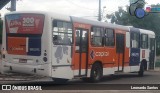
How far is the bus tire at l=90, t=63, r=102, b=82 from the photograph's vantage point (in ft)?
63.1

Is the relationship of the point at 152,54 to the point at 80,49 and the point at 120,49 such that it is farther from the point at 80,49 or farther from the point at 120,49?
the point at 80,49

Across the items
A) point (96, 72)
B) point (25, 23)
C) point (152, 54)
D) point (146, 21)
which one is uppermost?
point (146, 21)

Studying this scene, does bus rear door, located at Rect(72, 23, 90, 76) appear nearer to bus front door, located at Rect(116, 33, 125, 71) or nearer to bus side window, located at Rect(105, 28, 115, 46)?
bus side window, located at Rect(105, 28, 115, 46)

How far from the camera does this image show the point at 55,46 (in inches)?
649

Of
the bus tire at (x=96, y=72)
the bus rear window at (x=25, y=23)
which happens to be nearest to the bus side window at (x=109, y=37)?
the bus tire at (x=96, y=72)

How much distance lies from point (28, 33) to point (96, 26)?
169 inches

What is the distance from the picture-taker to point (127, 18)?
169 ft

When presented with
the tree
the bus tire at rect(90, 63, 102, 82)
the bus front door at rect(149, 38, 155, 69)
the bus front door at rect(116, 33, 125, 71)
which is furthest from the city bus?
the tree

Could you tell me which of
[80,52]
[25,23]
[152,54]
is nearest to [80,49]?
[80,52]

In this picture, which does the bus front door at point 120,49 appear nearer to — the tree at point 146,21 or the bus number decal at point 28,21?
the bus number decal at point 28,21

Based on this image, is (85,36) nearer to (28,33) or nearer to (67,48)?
(67,48)

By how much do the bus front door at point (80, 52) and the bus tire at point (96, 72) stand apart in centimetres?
70

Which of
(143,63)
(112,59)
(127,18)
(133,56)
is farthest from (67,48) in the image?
(127,18)

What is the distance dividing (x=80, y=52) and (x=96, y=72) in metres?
1.90
